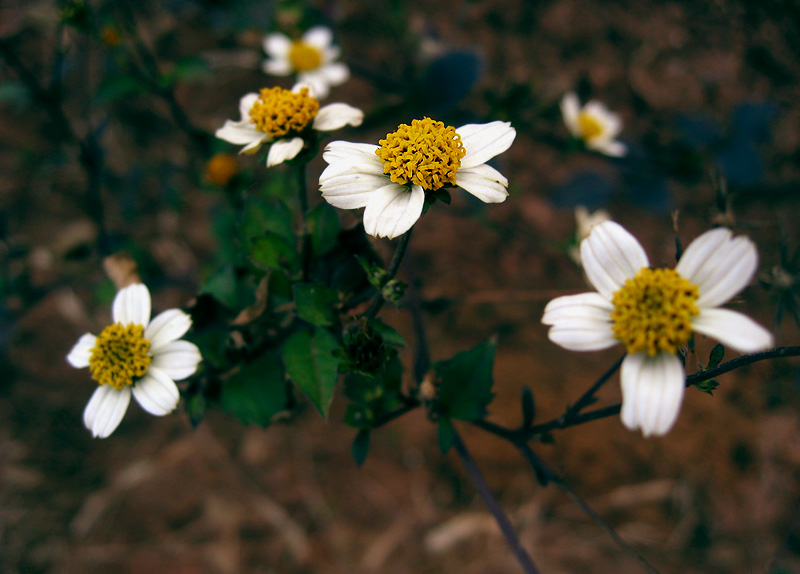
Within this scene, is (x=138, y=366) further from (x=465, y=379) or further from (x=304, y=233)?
(x=465, y=379)

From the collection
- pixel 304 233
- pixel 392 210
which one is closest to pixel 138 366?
pixel 304 233

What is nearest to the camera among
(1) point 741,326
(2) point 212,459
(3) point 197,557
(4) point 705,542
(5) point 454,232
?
(1) point 741,326

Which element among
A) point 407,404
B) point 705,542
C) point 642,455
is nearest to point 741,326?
point 407,404

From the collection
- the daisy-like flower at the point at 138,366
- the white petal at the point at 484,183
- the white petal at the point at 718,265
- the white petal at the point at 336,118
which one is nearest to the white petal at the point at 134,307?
the daisy-like flower at the point at 138,366

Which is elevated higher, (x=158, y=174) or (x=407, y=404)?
(x=407, y=404)

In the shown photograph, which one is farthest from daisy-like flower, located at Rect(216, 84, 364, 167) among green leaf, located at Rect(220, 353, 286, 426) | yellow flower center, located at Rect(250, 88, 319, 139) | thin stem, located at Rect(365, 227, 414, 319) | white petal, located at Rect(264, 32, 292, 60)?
white petal, located at Rect(264, 32, 292, 60)

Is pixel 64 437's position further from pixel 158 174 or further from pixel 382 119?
pixel 382 119
